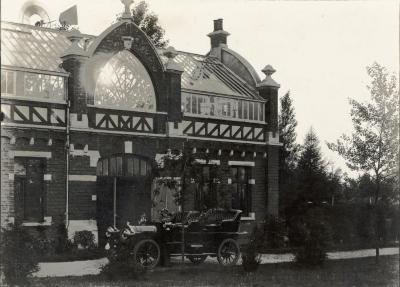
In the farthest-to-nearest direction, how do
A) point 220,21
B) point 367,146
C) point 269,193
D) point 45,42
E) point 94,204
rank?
point 220,21
point 269,193
point 45,42
point 94,204
point 367,146

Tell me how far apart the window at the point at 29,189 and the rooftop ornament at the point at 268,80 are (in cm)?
1114

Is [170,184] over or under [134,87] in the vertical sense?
under

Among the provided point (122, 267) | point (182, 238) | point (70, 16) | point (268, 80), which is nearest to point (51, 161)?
point (182, 238)

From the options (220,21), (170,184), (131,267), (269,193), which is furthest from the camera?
(220,21)

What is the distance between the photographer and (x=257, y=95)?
27219mm

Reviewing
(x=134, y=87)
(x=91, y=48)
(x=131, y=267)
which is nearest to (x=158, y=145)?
(x=134, y=87)

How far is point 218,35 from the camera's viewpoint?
30297 millimetres

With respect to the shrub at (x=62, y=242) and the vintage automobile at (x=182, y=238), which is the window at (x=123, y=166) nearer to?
the shrub at (x=62, y=242)

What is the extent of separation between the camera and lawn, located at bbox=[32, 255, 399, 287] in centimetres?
1355

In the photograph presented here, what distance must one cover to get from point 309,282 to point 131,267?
167 inches

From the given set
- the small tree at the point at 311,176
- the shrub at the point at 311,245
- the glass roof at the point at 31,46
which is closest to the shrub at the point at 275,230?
the shrub at the point at 311,245

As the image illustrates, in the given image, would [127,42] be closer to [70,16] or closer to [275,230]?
[70,16]

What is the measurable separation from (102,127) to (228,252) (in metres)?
6.27

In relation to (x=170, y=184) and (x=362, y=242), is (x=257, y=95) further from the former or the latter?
(x=170, y=184)
